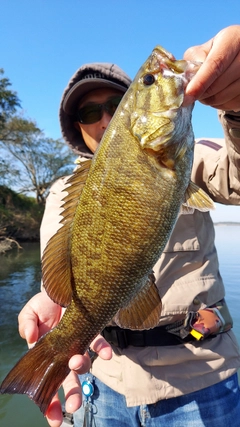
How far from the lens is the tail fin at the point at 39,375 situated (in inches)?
66.4

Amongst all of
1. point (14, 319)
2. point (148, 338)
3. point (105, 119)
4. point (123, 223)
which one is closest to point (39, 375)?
point (123, 223)

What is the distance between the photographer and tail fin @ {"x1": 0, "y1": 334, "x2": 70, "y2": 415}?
1.69 metres

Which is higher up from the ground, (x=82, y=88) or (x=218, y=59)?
(x=82, y=88)

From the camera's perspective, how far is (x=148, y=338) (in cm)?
256

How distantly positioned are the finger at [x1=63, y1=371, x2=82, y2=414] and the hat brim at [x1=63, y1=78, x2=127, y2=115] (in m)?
2.53

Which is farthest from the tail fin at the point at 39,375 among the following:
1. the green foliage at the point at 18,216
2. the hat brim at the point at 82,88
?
the green foliage at the point at 18,216

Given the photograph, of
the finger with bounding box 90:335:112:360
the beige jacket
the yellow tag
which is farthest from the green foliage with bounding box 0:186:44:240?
the finger with bounding box 90:335:112:360

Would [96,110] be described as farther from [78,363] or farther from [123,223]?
[78,363]

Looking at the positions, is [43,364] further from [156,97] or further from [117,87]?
[117,87]

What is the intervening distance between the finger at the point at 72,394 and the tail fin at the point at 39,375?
126 millimetres

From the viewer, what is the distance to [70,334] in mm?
1817

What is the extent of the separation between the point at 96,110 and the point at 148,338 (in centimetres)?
219

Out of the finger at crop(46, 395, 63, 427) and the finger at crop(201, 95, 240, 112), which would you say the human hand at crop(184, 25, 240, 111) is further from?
the finger at crop(46, 395, 63, 427)

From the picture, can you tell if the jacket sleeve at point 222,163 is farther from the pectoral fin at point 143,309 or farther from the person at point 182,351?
the pectoral fin at point 143,309
